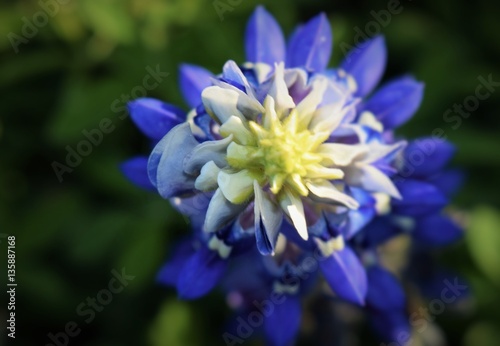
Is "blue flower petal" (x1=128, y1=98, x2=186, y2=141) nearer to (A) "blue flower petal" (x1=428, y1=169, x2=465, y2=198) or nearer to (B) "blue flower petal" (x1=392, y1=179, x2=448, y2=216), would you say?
(B) "blue flower petal" (x1=392, y1=179, x2=448, y2=216)

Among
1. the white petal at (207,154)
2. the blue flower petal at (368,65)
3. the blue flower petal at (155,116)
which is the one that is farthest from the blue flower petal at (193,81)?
the white petal at (207,154)

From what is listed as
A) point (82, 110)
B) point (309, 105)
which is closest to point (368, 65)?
point (309, 105)

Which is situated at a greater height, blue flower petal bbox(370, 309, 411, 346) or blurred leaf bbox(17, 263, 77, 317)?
blurred leaf bbox(17, 263, 77, 317)

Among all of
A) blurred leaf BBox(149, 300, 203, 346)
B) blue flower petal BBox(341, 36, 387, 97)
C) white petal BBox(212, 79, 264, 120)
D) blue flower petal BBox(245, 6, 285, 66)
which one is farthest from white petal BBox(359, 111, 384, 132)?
blurred leaf BBox(149, 300, 203, 346)

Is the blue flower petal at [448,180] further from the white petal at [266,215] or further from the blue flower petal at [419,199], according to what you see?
the white petal at [266,215]

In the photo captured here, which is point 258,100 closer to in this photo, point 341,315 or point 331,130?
point 331,130

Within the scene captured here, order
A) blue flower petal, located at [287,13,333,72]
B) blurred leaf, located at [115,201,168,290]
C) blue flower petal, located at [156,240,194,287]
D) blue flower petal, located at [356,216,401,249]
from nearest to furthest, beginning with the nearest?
blue flower petal, located at [287,13,333,72] < blue flower petal, located at [356,216,401,249] < blue flower petal, located at [156,240,194,287] < blurred leaf, located at [115,201,168,290]
